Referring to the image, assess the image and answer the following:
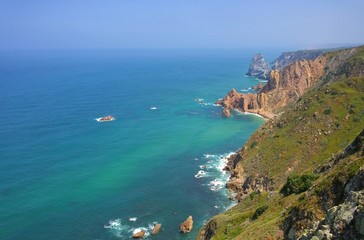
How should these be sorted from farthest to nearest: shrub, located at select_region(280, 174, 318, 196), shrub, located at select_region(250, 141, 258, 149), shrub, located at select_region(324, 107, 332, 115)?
shrub, located at select_region(250, 141, 258, 149), shrub, located at select_region(324, 107, 332, 115), shrub, located at select_region(280, 174, 318, 196)

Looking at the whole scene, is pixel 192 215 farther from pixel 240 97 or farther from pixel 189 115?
pixel 240 97

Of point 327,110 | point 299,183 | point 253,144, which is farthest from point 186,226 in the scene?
point 327,110

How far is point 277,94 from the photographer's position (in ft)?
616

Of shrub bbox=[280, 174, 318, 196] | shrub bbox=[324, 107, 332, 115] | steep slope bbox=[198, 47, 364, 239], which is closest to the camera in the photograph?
steep slope bbox=[198, 47, 364, 239]

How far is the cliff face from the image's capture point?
590ft

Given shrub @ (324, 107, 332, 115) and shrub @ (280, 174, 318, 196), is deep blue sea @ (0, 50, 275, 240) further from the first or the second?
shrub @ (324, 107, 332, 115)

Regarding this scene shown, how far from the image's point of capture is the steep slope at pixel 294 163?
3017 cm

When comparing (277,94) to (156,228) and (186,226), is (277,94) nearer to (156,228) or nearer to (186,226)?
(186,226)

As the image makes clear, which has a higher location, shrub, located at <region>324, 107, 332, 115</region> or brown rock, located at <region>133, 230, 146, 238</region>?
shrub, located at <region>324, 107, 332, 115</region>

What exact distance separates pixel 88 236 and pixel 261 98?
419 ft

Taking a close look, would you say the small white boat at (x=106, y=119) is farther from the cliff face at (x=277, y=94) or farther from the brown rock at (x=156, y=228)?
the brown rock at (x=156, y=228)

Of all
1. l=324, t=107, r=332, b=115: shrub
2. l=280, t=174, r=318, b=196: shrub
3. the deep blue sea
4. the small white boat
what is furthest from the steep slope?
the small white boat

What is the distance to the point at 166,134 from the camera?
139m

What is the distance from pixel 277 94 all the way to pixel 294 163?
10210 centimetres
